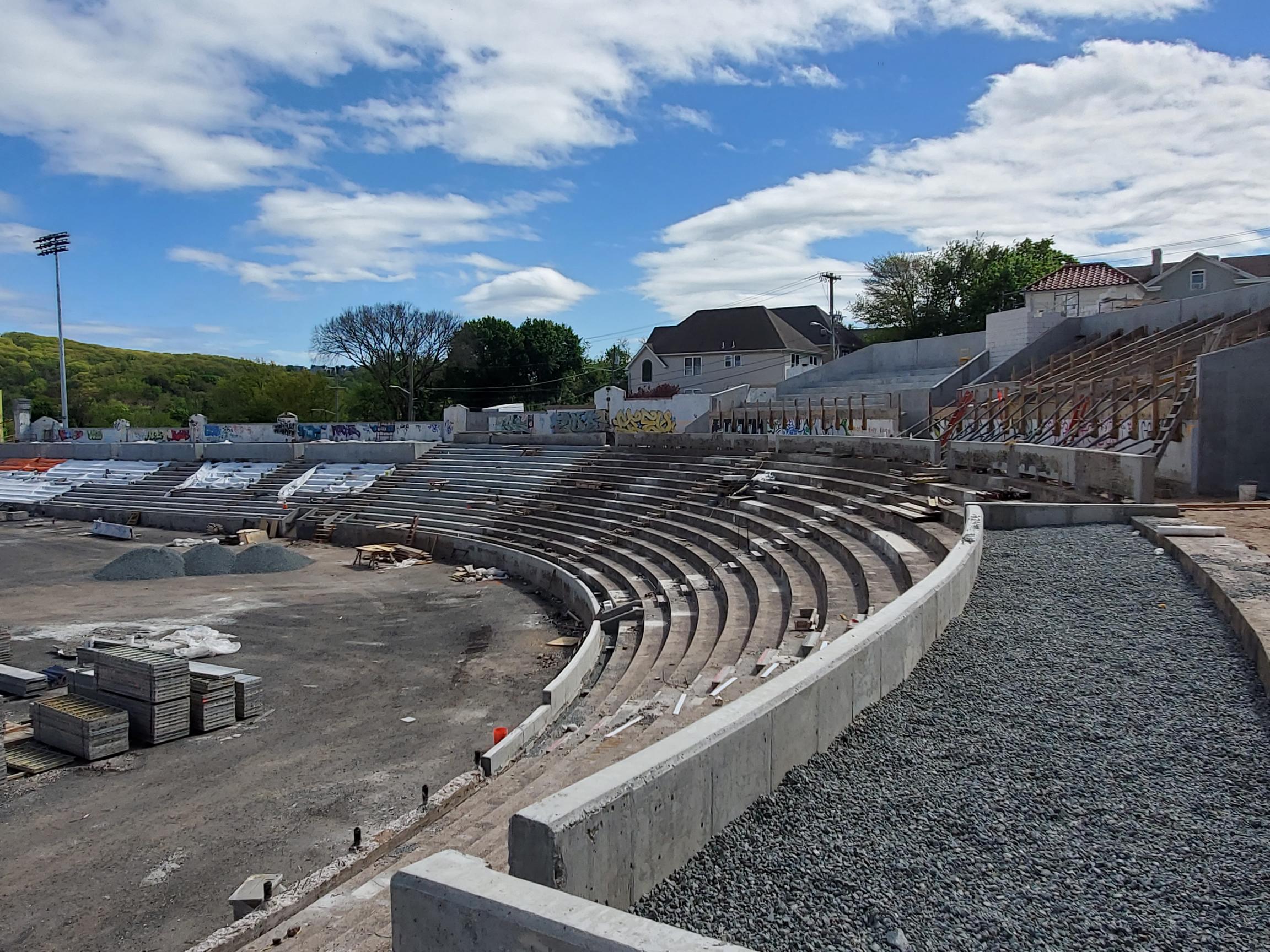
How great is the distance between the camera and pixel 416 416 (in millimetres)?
66375

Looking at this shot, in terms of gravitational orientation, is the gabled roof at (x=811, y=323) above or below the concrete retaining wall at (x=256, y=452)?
above

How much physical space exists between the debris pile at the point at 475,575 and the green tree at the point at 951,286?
38.1 metres

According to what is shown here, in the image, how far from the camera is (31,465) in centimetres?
4603

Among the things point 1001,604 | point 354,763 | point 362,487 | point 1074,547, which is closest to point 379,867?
point 354,763

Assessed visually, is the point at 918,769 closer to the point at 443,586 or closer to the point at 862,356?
the point at 443,586

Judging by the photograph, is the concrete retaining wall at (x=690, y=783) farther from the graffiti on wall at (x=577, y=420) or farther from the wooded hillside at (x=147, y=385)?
the wooded hillside at (x=147, y=385)

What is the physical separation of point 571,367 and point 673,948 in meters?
65.2

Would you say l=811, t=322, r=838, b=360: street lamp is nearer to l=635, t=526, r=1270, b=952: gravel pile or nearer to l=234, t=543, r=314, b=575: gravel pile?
l=234, t=543, r=314, b=575: gravel pile

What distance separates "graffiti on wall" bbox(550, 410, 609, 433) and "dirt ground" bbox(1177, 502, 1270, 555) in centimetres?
2576

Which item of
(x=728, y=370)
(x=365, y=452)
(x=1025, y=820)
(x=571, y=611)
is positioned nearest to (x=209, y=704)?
(x=571, y=611)

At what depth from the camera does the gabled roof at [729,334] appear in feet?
186

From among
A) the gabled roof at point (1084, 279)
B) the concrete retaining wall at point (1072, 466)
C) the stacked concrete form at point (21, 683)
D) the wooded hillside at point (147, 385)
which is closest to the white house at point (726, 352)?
the gabled roof at point (1084, 279)

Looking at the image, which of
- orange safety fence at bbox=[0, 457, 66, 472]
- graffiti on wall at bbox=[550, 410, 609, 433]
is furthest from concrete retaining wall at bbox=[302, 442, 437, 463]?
orange safety fence at bbox=[0, 457, 66, 472]

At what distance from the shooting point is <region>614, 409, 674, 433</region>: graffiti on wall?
36.4m
